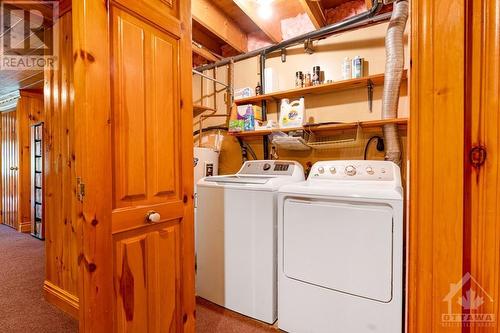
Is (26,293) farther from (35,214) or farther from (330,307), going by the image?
(330,307)

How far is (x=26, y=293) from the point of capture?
7.25 feet

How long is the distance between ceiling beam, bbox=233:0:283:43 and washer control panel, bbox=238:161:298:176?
1220 mm

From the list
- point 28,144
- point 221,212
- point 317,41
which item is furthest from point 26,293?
point 317,41

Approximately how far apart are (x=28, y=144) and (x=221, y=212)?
4046mm

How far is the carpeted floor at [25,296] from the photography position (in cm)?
177

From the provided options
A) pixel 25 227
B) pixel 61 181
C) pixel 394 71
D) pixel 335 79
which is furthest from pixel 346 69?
pixel 25 227

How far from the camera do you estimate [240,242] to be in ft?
6.10

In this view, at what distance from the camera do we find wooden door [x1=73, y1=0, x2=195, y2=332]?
0.92 m

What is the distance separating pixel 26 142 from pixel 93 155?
4.41 m

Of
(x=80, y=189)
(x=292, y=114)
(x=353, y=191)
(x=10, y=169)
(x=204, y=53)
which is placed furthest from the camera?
(x=10, y=169)

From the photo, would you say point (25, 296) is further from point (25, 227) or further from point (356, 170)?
point (356, 170)

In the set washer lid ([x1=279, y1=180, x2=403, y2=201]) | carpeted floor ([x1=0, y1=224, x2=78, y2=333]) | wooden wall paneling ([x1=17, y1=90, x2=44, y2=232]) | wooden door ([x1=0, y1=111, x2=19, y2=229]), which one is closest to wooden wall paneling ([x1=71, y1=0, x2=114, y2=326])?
washer lid ([x1=279, y1=180, x2=403, y2=201])

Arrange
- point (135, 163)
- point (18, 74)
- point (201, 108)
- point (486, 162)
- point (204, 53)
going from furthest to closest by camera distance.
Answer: point (18, 74) → point (201, 108) → point (204, 53) → point (135, 163) → point (486, 162)

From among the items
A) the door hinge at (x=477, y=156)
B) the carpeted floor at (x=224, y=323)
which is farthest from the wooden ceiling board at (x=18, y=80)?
the door hinge at (x=477, y=156)
